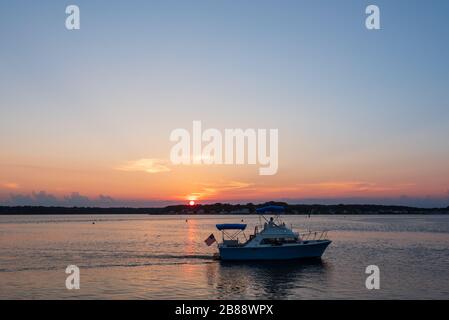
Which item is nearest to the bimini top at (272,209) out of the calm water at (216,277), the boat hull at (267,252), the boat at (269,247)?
the boat at (269,247)

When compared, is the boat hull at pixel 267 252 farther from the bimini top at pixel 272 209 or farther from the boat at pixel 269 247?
the bimini top at pixel 272 209

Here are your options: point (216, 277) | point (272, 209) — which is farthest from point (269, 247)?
point (216, 277)

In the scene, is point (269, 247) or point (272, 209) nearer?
point (269, 247)

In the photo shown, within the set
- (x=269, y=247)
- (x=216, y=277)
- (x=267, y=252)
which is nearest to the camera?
(x=216, y=277)

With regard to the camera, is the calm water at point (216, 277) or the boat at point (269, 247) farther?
the boat at point (269, 247)

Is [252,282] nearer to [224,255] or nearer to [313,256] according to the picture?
[224,255]

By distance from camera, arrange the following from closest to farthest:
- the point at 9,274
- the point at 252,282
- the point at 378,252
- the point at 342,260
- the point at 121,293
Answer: the point at 121,293, the point at 252,282, the point at 9,274, the point at 342,260, the point at 378,252

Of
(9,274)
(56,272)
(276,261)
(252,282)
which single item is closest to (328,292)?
(252,282)

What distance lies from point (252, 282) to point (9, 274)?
2325 cm

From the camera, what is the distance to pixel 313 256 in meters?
51.3

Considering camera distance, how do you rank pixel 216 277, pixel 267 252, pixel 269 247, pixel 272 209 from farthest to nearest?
pixel 272 209 → pixel 267 252 → pixel 269 247 → pixel 216 277

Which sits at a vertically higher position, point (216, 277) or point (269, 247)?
point (269, 247)

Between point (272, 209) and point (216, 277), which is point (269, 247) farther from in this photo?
point (216, 277)

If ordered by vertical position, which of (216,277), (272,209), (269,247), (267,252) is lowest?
(216,277)
